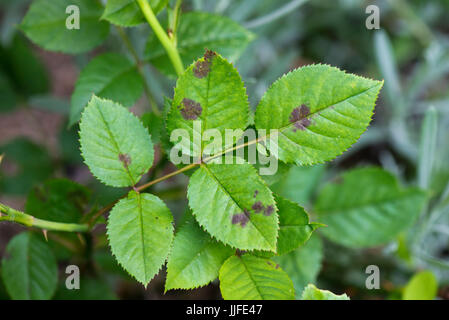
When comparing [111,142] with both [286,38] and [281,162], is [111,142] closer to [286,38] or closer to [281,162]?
[281,162]

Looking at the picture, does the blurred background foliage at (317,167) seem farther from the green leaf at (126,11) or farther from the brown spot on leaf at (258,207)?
the green leaf at (126,11)

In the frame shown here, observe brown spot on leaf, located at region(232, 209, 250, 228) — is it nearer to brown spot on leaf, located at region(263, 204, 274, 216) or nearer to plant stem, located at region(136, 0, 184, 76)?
brown spot on leaf, located at region(263, 204, 274, 216)

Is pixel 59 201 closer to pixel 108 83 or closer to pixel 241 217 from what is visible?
pixel 108 83

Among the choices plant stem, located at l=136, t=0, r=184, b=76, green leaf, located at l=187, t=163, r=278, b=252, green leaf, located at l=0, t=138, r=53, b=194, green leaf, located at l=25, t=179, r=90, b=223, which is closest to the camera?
green leaf, located at l=187, t=163, r=278, b=252

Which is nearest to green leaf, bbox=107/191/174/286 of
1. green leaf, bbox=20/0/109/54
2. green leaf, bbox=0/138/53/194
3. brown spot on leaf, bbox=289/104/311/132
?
brown spot on leaf, bbox=289/104/311/132

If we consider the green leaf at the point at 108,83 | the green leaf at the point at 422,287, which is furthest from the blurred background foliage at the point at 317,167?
the green leaf at the point at 108,83

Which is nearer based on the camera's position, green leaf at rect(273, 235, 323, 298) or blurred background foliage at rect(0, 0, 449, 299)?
green leaf at rect(273, 235, 323, 298)
